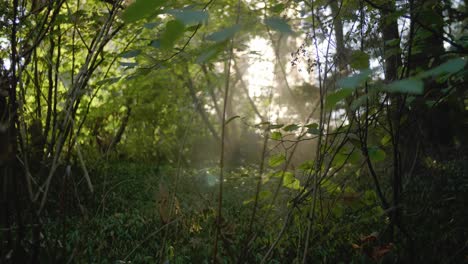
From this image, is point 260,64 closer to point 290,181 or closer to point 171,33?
point 290,181

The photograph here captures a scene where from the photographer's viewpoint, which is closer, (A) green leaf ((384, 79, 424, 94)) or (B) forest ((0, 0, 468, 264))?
(A) green leaf ((384, 79, 424, 94))

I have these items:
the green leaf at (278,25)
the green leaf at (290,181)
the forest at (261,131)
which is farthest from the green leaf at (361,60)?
the green leaf at (278,25)

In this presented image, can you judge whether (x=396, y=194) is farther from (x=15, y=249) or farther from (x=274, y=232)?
(x=15, y=249)

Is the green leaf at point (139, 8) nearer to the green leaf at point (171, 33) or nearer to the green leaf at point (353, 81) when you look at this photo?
the green leaf at point (171, 33)

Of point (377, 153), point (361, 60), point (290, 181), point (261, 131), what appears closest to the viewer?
point (361, 60)

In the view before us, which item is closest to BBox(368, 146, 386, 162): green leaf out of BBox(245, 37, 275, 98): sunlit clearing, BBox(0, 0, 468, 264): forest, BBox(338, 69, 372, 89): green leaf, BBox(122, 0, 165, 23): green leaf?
BBox(0, 0, 468, 264): forest

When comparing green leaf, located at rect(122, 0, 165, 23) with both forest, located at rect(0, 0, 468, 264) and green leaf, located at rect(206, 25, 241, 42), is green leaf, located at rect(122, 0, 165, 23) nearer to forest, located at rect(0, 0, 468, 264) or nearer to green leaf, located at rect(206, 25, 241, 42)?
forest, located at rect(0, 0, 468, 264)

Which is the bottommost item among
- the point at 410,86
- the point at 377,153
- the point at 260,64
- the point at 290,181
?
the point at 290,181

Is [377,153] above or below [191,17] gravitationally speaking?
below

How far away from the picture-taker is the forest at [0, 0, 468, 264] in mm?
1335

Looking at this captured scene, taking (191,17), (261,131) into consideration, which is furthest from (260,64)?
(191,17)

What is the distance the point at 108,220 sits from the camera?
3.44 meters

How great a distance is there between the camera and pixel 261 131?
300cm

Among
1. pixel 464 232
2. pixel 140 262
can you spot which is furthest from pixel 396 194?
pixel 140 262
